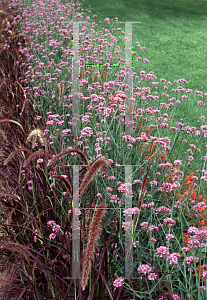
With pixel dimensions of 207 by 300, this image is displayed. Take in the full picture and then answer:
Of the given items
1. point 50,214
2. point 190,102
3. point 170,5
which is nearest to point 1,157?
point 50,214

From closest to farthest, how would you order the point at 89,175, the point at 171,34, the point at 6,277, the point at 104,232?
the point at 89,175, the point at 6,277, the point at 104,232, the point at 171,34

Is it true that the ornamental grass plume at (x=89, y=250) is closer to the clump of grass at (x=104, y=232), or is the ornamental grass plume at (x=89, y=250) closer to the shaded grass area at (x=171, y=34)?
the clump of grass at (x=104, y=232)

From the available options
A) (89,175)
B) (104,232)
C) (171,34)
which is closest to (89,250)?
(89,175)

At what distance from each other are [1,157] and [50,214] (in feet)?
4.45

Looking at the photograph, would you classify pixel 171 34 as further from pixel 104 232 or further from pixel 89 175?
pixel 89 175

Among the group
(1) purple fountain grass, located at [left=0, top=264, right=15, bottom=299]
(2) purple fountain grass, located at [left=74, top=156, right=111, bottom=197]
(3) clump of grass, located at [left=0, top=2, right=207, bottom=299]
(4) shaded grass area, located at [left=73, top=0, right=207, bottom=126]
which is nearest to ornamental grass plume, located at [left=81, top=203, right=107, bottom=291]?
(3) clump of grass, located at [left=0, top=2, right=207, bottom=299]

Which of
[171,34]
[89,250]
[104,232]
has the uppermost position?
[171,34]

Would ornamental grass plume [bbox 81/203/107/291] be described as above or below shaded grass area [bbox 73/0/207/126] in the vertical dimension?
below

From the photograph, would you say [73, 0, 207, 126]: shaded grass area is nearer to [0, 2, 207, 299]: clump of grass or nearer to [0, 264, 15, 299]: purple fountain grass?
[0, 2, 207, 299]: clump of grass

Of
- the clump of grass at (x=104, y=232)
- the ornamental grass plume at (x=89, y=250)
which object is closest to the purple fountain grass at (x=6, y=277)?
the clump of grass at (x=104, y=232)

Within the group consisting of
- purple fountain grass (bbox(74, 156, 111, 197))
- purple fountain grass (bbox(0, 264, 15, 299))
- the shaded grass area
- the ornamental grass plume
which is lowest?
purple fountain grass (bbox(0, 264, 15, 299))

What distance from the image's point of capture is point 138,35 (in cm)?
1041

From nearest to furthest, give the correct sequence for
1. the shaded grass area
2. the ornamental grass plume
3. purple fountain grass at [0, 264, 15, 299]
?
the ornamental grass plume → purple fountain grass at [0, 264, 15, 299] → the shaded grass area

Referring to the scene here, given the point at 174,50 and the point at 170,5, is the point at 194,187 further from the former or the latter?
the point at 170,5
